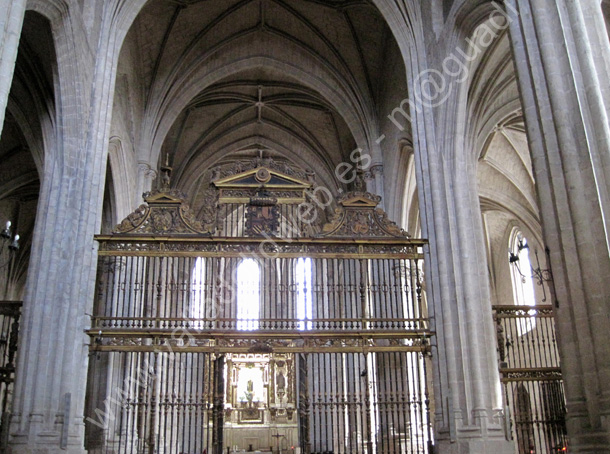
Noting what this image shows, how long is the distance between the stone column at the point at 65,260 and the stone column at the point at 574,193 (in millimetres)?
7591

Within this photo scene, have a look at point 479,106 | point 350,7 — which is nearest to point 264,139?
point 350,7

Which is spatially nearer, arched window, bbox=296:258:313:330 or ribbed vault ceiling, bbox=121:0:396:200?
arched window, bbox=296:258:313:330

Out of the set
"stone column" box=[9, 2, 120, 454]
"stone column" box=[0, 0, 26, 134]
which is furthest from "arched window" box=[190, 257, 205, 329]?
"stone column" box=[0, 0, 26, 134]

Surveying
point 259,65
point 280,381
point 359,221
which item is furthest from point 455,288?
point 280,381

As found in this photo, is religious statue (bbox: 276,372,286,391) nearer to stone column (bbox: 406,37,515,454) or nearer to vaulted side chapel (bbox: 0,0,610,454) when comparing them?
vaulted side chapel (bbox: 0,0,610,454)

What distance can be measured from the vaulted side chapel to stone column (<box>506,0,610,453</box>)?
25 mm

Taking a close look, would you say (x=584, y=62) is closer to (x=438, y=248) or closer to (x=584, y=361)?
(x=584, y=361)

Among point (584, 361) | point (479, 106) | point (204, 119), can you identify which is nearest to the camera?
point (584, 361)

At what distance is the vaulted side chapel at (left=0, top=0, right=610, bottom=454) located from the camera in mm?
7156

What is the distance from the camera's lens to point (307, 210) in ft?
39.0

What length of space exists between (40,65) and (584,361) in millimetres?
11132

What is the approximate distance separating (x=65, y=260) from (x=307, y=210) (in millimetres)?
4521

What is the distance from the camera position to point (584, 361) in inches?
258

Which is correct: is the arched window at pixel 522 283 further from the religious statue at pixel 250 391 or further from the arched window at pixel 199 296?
the arched window at pixel 199 296
